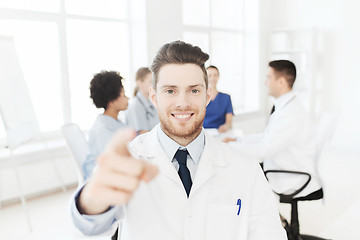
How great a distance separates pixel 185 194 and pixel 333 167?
4.49 metres

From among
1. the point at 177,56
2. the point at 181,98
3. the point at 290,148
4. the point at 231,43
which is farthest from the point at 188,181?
the point at 231,43

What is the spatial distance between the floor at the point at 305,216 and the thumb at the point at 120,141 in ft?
7.43

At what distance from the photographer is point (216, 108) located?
3.74m

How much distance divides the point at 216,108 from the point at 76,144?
1902 millimetres

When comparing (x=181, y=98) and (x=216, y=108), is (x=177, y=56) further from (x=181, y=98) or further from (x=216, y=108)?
(x=216, y=108)

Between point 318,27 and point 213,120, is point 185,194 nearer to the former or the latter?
point 213,120

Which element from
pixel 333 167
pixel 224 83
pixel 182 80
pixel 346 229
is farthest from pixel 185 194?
pixel 224 83

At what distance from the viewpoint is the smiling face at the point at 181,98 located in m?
1.13

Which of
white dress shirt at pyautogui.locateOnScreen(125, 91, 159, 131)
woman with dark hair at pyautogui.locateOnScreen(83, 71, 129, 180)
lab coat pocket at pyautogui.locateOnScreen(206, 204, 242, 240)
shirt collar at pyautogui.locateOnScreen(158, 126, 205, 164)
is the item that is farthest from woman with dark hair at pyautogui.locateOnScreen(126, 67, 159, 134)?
lab coat pocket at pyautogui.locateOnScreen(206, 204, 242, 240)

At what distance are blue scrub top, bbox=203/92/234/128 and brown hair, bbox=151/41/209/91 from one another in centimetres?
250

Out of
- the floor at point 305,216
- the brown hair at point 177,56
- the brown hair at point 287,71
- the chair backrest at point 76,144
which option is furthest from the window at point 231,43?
the brown hair at point 177,56

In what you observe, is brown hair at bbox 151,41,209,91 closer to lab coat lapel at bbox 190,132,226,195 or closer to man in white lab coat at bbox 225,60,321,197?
lab coat lapel at bbox 190,132,226,195

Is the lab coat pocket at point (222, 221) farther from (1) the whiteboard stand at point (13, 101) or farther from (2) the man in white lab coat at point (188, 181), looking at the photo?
(1) the whiteboard stand at point (13, 101)

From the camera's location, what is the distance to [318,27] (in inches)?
239
